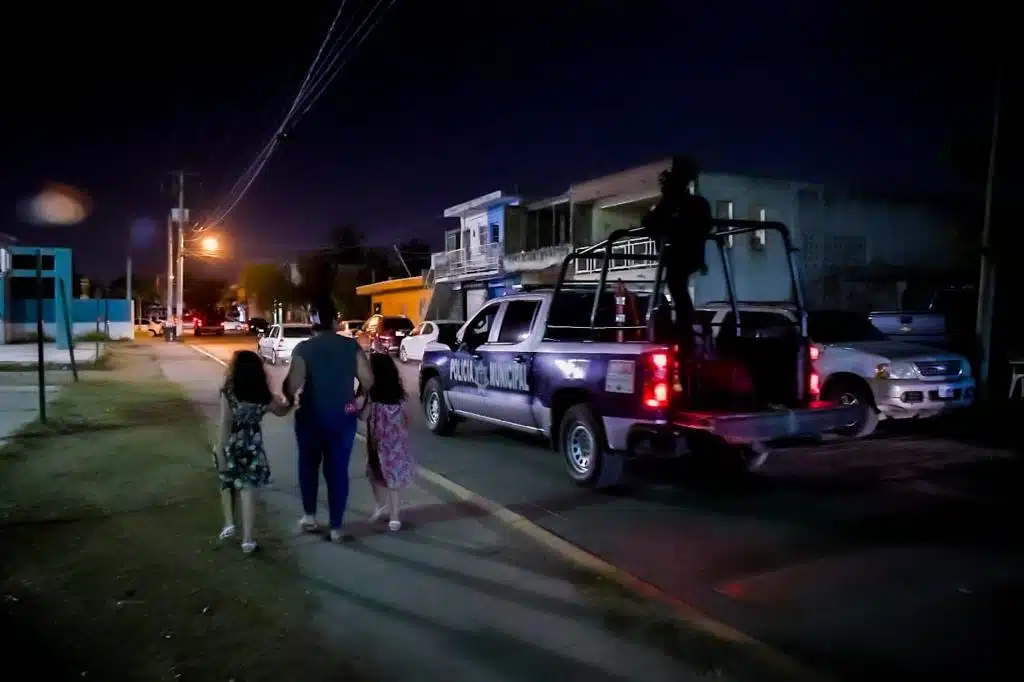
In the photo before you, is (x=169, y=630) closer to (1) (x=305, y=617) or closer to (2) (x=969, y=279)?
(1) (x=305, y=617)

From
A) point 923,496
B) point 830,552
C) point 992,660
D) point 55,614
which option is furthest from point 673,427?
point 55,614

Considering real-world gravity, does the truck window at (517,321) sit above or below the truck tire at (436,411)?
above

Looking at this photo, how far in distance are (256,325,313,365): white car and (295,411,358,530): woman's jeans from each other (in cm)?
2003

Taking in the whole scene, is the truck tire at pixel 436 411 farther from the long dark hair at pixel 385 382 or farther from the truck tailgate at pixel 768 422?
the truck tailgate at pixel 768 422

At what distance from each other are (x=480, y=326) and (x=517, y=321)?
1.01m

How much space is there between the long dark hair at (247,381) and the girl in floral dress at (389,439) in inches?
39.2

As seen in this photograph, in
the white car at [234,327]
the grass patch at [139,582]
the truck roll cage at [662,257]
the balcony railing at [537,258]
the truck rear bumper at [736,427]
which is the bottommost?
the white car at [234,327]

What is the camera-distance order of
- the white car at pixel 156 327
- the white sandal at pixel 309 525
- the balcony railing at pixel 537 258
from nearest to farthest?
the white sandal at pixel 309 525, the balcony railing at pixel 537 258, the white car at pixel 156 327

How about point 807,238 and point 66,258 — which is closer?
point 807,238

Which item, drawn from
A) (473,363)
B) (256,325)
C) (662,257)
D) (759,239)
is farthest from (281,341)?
(256,325)

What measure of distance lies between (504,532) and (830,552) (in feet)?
8.07

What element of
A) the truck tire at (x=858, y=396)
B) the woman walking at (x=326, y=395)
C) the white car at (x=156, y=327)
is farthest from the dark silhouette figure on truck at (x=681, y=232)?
the white car at (x=156, y=327)

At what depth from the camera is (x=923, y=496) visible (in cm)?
807

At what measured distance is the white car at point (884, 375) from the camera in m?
11.2
